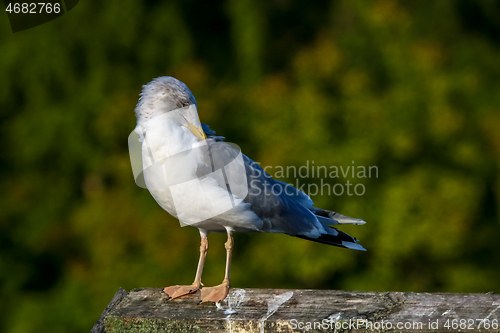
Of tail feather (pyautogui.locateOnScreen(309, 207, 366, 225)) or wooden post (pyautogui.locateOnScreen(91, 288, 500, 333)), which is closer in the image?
wooden post (pyautogui.locateOnScreen(91, 288, 500, 333))

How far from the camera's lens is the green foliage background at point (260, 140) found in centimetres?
918

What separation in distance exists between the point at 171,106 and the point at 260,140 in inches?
267

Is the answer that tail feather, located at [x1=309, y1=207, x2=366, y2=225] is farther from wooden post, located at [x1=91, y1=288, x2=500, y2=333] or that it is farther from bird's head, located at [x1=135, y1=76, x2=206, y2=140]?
bird's head, located at [x1=135, y1=76, x2=206, y2=140]

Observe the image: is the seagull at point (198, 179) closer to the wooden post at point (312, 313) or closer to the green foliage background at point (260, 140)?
the wooden post at point (312, 313)

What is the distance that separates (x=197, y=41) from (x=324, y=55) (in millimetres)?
4429

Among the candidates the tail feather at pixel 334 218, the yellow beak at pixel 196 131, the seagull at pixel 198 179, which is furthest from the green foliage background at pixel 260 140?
the yellow beak at pixel 196 131

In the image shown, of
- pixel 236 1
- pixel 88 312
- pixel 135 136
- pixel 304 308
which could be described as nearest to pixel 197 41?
pixel 236 1

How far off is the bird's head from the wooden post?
1018 mm

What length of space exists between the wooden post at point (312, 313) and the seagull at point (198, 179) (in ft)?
0.60

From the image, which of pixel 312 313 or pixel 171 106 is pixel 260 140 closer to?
pixel 171 106

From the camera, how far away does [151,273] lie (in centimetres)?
948

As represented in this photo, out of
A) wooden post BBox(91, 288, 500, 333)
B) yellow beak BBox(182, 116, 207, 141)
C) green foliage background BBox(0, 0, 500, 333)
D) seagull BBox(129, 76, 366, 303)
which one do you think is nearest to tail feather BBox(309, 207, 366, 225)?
seagull BBox(129, 76, 366, 303)

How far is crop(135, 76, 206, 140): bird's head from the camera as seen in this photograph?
318 cm

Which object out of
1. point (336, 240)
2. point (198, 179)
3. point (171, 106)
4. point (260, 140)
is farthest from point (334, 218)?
point (260, 140)
